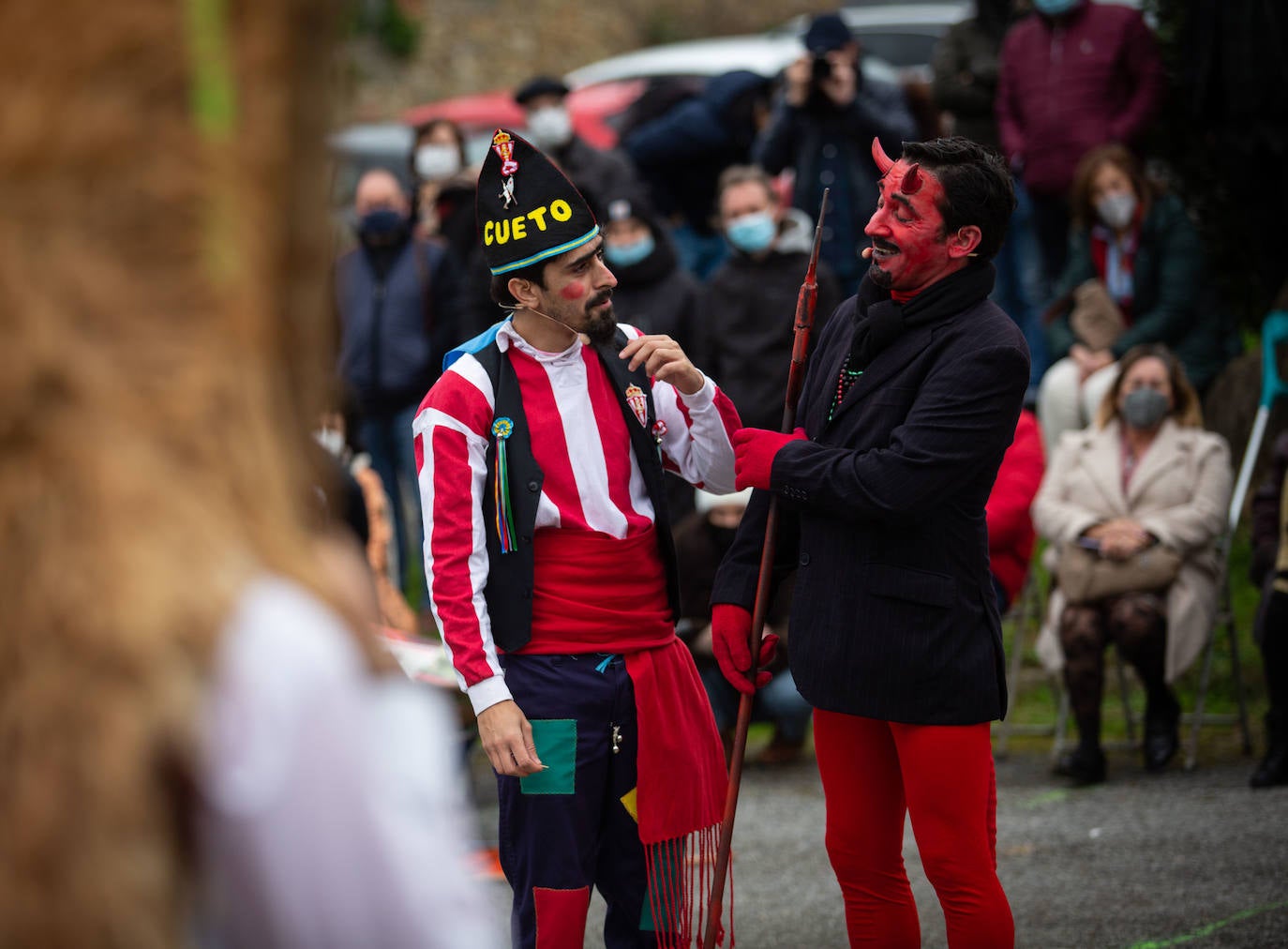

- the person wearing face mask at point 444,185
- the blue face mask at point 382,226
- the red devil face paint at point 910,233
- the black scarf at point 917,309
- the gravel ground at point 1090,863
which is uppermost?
the person wearing face mask at point 444,185

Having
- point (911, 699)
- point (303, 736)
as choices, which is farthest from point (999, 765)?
point (303, 736)

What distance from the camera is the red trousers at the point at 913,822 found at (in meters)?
3.48

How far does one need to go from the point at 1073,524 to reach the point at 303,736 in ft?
21.1

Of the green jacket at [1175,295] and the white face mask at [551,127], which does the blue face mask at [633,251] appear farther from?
the green jacket at [1175,295]

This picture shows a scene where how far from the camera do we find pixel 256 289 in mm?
1027

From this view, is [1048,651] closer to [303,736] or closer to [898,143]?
[898,143]

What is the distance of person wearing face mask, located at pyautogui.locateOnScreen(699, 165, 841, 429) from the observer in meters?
7.36

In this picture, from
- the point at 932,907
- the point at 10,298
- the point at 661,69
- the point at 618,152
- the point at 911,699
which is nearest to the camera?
the point at 10,298

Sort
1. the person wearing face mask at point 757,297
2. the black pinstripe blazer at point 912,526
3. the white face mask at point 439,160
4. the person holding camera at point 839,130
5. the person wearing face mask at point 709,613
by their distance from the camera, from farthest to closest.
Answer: the white face mask at point 439,160 < the person holding camera at point 839,130 < the person wearing face mask at point 757,297 < the person wearing face mask at point 709,613 < the black pinstripe blazer at point 912,526

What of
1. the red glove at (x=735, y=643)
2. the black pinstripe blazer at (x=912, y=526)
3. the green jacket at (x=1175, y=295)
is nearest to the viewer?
the black pinstripe blazer at (x=912, y=526)

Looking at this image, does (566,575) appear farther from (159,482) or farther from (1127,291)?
(1127,291)

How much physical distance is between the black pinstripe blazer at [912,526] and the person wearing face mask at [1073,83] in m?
5.65

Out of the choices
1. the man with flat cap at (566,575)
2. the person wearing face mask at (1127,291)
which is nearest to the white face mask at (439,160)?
the person wearing face mask at (1127,291)

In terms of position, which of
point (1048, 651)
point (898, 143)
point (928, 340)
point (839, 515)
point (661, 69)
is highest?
point (661, 69)
